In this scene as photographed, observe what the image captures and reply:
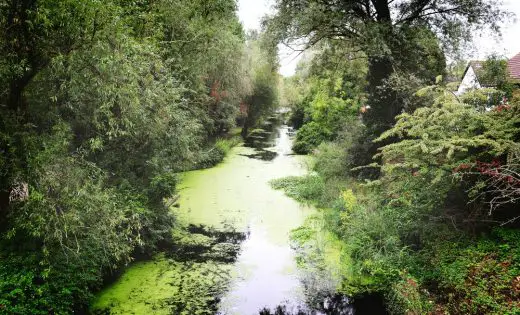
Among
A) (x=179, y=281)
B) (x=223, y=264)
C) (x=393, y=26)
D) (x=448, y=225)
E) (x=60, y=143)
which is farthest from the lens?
(x=393, y=26)

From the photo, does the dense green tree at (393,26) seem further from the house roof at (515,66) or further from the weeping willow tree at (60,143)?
the house roof at (515,66)

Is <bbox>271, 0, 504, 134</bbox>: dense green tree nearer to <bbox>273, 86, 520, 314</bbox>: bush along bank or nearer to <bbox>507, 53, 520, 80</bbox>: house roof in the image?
<bbox>273, 86, 520, 314</bbox>: bush along bank

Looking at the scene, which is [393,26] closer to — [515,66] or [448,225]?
[448,225]

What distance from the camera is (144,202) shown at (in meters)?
8.34

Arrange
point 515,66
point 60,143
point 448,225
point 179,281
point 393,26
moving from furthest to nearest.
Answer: point 515,66
point 393,26
point 179,281
point 448,225
point 60,143

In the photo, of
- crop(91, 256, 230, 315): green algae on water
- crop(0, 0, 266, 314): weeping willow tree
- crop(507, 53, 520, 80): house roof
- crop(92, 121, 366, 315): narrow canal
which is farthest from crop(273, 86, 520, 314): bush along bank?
crop(507, 53, 520, 80): house roof

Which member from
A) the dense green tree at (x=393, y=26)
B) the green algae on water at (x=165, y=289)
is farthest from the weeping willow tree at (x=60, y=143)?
the dense green tree at (x=393, y=26)

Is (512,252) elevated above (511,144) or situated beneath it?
situated beneath

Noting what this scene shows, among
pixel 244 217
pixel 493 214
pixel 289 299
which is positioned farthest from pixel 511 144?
pixel 244 217

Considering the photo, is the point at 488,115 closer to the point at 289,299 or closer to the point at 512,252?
the point at 512,252

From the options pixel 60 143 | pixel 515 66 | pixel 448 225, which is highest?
pixel 515 66

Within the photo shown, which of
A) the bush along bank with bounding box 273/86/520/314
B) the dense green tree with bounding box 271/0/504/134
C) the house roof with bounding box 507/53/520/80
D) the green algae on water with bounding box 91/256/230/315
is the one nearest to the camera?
the bush along bank with bounding box 273/86/520/314

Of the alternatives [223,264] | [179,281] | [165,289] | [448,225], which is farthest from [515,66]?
[165,289]

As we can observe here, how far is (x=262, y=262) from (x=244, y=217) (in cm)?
302
